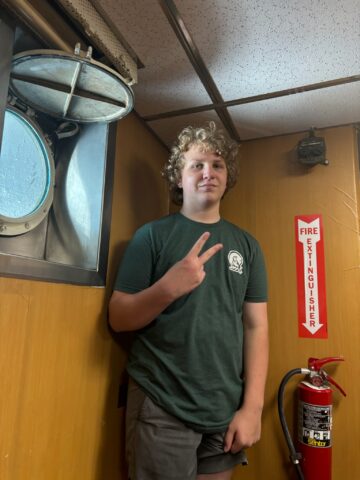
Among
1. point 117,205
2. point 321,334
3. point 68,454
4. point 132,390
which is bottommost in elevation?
point 68,454

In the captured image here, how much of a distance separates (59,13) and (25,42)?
120 millimetres

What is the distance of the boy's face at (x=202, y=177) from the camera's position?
3.76ft

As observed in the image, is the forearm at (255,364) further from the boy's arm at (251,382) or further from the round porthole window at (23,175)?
the round porthole window at (23,175)

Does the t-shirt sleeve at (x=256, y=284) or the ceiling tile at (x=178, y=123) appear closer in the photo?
the t-shirt sleeve at (x=256, y=284)

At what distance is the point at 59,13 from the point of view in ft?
2.76

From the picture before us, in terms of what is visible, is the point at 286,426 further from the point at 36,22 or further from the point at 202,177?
the point at 36,22

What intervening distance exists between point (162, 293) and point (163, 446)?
1.45ft

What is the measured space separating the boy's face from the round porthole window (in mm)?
486

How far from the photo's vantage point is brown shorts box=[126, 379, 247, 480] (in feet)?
2.94

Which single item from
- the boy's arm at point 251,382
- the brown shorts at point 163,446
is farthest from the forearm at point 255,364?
the brown shorts at point 163,446

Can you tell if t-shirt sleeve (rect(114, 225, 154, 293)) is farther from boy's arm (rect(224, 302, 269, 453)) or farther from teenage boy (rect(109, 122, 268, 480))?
boy's arm (rect(224, 302, 269, 453))

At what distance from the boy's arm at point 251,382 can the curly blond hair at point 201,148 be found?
0.55 metres

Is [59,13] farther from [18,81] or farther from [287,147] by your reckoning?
[287,147]

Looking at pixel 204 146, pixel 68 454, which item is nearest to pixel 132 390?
pixel 68 454
